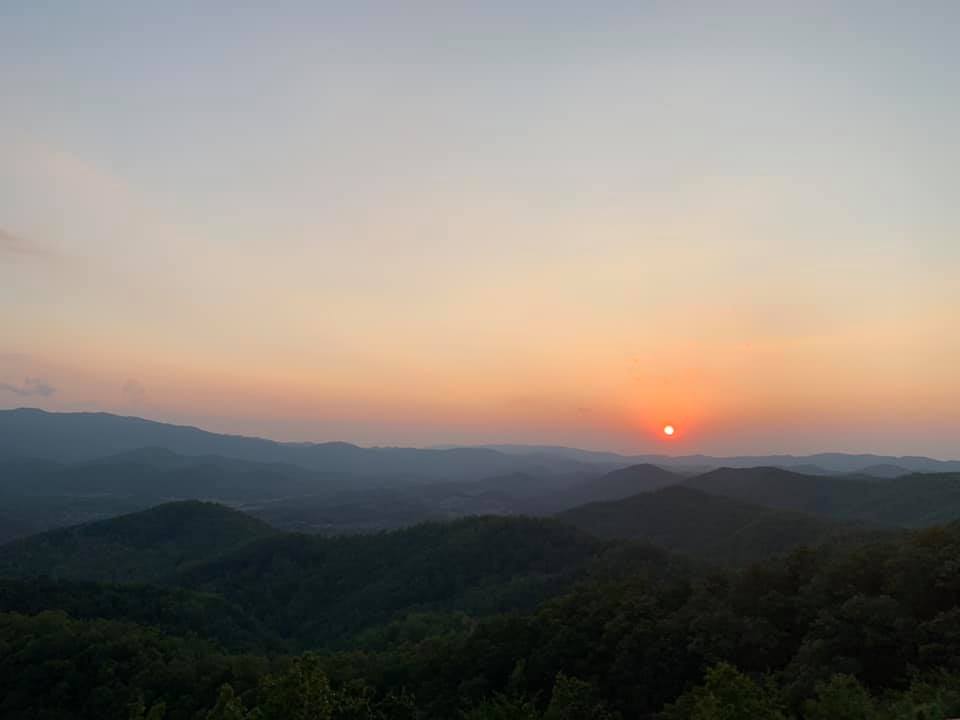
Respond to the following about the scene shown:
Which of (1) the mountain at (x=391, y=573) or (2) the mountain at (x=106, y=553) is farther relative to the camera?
(2) the mountain at (x=106, y=553)

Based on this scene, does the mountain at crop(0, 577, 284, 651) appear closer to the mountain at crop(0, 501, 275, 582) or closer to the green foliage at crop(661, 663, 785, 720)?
the mountain at crop(0, 501, 275, 582)

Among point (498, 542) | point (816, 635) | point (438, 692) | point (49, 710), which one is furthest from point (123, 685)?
point (498, 542)

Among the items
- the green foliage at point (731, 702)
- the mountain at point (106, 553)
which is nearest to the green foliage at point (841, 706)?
the green foliage at point (731, 702)

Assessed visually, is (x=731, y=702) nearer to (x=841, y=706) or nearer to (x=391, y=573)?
(x=841, y=706)

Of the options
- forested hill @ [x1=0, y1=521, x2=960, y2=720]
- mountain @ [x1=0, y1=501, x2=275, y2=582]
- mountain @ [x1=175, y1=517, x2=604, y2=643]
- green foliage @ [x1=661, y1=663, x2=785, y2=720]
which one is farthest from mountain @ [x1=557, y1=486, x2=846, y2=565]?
mountain @ [x1=0, y1=501, x2=275, y2=582]

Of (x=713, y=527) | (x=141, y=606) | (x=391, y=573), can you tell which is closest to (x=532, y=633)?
(x=141, y=606)

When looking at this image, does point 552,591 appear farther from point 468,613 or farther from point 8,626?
point 8,626

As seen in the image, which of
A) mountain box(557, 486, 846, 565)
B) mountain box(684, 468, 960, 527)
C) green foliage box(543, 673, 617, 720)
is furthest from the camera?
mountain box(684, 468, 960, 527)

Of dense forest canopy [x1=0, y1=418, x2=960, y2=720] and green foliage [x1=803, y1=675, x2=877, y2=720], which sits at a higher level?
green foliage [x1=803, y1=675, x2=877, y2=720]

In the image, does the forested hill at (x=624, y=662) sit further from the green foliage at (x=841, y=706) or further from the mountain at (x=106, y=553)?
the mountain at (x=106, y=553)
